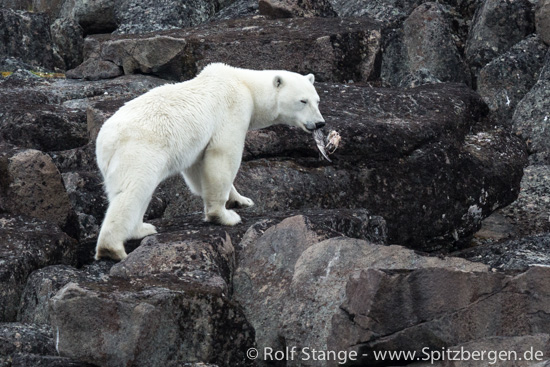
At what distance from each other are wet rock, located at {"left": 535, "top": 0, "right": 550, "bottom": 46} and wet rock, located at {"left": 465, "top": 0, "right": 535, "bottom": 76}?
42 cm

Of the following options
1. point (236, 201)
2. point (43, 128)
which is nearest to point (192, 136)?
point (236, 201)

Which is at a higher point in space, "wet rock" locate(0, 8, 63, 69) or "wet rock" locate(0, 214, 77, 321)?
"wet rock" locate(0, 214, 77, 321)

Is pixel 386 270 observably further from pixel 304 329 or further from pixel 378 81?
pixel 378 81

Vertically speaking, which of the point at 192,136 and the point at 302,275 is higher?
the point at 192,136

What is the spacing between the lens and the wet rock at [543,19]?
14930mm

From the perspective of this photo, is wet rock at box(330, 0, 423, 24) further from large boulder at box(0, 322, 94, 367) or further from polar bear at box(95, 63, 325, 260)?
large boulder at box(0, 322, 94, 367)

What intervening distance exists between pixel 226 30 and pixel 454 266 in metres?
9.05

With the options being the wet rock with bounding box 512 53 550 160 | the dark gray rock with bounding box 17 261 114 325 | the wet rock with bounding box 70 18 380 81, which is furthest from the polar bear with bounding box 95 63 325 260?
the wet rock with bounding box 512 53 550 160

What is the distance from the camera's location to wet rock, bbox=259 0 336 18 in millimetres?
15648

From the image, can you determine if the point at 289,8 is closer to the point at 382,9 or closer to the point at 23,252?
the point at 382,9

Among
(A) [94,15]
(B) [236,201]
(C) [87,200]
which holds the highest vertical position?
(B) [236,201]

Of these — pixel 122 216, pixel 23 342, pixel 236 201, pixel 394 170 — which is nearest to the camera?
pixel 23 342

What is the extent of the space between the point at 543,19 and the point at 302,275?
9.59 meters

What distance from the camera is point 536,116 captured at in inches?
551
